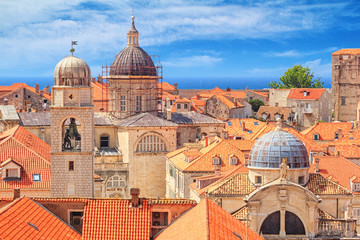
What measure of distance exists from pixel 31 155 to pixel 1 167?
2827mm

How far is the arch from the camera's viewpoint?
79188 millimetres

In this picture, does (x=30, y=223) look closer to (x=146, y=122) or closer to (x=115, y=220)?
(x=115, y=220)

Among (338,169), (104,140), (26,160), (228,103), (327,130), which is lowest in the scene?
(338,169)

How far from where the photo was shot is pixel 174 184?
72750 millimetres

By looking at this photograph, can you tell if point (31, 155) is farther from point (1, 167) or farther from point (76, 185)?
point (76, 185)

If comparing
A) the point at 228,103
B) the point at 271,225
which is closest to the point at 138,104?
the point at 271,225

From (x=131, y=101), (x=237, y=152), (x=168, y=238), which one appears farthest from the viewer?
(x=131, y=101)

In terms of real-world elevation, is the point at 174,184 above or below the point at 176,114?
below

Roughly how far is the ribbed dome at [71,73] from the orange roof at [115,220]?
1234 cm

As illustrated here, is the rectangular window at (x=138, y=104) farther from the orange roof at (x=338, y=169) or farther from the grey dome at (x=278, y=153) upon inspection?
the grey dome at (x=278, y=153)

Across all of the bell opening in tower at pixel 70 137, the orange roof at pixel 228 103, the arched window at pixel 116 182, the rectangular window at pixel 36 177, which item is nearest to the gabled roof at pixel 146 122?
the arched window at pixel 116 182

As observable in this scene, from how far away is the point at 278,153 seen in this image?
4725 centimetres

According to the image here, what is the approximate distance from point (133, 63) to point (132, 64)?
0.20 metres

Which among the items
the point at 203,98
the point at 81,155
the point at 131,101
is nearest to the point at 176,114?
the point at 131,101
